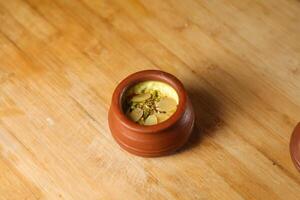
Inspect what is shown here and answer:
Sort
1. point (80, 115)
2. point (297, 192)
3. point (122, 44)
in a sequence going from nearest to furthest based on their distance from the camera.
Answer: point (297, 192) < point (80, 115) < point (122, 44)

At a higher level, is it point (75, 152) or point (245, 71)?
point (245, 71)

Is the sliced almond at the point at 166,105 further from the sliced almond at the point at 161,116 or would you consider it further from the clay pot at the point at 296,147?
the clay pot at the point at 296,147

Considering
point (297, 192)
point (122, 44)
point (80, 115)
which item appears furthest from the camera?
point (122, 44)

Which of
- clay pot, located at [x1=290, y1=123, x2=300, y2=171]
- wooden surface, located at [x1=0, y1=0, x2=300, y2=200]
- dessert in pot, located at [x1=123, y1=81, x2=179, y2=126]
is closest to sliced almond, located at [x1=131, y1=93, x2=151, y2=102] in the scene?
dessert in pot, located at [x1=123, y1=81, x2=179, y2=126]

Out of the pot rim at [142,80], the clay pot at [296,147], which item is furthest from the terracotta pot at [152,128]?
the clay pot at [296,147]

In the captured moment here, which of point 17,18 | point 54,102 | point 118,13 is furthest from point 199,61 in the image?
point 17,18

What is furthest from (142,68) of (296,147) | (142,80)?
(296,147)

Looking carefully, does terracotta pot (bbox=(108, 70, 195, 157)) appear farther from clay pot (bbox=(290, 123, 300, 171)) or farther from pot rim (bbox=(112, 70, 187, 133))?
clay pot (bbox=(290, 123, 300, 171))

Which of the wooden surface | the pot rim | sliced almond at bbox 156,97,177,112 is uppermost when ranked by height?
the pot rim

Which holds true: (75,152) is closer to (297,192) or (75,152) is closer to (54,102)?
(54,102)
